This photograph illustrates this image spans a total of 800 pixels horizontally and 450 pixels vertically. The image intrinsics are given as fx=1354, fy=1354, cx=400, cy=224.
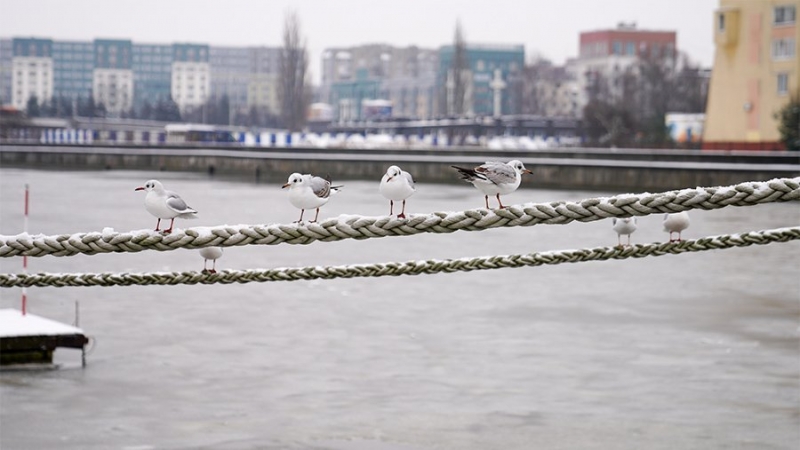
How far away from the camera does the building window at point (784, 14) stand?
6419 cm

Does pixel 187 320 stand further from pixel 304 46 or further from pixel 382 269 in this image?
pixel 304 46

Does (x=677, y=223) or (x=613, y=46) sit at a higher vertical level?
(x=613, y=46)

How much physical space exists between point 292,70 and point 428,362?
10176 cm

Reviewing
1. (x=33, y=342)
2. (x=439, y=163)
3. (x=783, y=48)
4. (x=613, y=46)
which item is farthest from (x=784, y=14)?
(x=613, y=46)

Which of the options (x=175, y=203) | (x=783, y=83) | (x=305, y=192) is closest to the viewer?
(x=305, y=192)

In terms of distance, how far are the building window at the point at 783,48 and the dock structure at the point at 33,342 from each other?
5632 cm

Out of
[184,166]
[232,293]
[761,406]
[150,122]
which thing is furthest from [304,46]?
[761,406]

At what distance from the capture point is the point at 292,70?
114m

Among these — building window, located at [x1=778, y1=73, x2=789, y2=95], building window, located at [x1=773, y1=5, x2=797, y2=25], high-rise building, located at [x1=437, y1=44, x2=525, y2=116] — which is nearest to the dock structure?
building window, located at [x1=778, y1=73, x2=789, y2=95]

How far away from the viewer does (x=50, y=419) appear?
1100 centimetres

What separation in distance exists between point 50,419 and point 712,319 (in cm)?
950

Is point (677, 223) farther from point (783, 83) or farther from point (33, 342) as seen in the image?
point (783, 83)

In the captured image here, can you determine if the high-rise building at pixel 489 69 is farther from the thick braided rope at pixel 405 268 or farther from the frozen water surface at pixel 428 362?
the thick braided rope at pixel 405 268

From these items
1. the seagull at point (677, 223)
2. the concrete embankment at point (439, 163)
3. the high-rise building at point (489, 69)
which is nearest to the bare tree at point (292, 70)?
the concrete embankment at point (439, 163)
